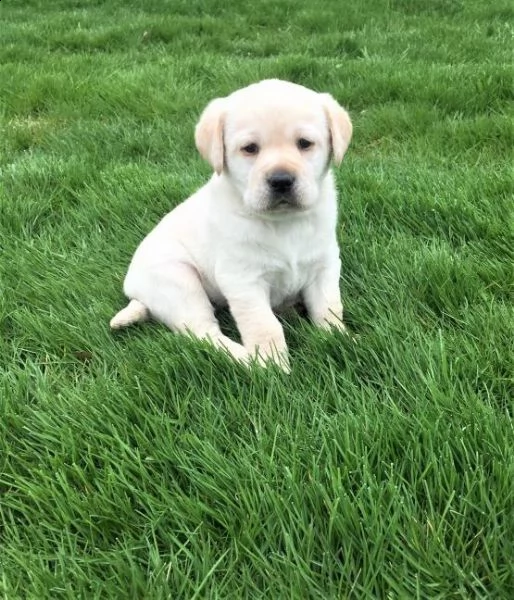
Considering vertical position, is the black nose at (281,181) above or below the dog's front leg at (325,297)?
above

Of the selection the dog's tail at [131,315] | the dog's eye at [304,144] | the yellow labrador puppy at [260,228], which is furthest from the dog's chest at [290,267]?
the dog's tail at [131,315]

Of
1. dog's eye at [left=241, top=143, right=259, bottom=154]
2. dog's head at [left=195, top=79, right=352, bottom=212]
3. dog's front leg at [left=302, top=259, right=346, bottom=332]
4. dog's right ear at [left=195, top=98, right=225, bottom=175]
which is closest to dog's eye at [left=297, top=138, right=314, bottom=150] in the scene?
dog's head at [left=195, top=79, right=352, bottom=212]

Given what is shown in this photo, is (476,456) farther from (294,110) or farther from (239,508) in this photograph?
(294,110)

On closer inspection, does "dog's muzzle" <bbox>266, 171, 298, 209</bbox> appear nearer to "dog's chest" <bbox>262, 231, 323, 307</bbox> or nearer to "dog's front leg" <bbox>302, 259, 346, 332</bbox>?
"dog's chest" <bbox>262, 231, 323, 307</bbox>

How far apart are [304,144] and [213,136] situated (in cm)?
31

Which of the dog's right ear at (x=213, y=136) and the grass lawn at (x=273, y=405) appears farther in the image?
A: the dog's right ear at (x=213, y=136)

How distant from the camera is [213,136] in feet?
6.72

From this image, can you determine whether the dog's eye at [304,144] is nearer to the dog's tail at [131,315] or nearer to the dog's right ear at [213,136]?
the dog's right ear at [213,136]

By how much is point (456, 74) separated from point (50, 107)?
10.1ft

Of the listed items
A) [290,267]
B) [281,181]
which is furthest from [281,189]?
[290,267]

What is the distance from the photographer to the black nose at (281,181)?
189cm

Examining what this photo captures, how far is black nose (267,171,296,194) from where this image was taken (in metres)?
1.89

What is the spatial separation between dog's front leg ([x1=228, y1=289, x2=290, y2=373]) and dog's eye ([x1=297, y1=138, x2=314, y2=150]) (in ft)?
A: 1.63

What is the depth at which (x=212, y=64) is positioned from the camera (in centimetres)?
554
